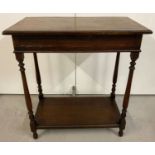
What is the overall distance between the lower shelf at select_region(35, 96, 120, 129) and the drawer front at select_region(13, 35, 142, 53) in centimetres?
57

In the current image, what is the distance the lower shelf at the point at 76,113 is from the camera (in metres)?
1.33

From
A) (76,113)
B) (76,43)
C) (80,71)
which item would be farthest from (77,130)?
(76,43)

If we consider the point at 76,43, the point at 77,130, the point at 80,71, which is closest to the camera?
the point at 76,43

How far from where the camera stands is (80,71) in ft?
5.58

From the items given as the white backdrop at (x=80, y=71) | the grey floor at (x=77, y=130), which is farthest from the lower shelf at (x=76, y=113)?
the white backdrop at (x=80, y=71)

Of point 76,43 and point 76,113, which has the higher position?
point 76,43

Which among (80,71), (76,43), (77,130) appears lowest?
(77,130)

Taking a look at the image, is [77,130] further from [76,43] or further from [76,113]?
[76,43]

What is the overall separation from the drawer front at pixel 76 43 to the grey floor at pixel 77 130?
658mm

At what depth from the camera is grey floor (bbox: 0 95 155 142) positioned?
1.34 meters

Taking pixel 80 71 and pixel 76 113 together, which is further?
pixel 80 71

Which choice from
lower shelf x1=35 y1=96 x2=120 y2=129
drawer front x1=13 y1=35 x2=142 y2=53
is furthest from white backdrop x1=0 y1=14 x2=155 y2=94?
drawer front x1=13 y1=35 x2=142 y2=53

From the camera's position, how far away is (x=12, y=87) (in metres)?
1.80

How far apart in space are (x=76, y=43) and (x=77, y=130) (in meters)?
0.70
